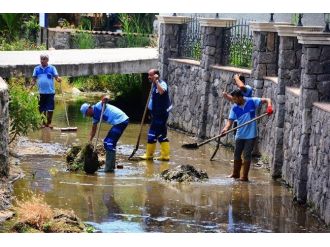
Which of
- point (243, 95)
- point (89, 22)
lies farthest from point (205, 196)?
point (89, 22)

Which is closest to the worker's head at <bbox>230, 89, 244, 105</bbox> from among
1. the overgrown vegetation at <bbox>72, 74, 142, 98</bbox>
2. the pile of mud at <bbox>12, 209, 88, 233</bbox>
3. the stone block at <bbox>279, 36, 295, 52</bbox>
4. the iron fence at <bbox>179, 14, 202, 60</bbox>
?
the stone block at <bbox>279, 36, 295, 52</bbox>

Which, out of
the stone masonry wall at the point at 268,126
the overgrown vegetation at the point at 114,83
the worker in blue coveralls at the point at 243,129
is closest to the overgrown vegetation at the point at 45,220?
the worker in blue coveralls at the point at 243,129

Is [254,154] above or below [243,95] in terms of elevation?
below

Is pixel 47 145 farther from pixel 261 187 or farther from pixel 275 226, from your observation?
pixel 275 226

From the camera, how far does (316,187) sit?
48.1 ft

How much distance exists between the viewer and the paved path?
23692 millimetres

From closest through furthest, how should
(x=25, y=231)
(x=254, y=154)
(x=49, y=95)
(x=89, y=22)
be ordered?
(x=25, y=231)
(x=254, y=154)
(x=49, y=95)
(x=89, y=22)

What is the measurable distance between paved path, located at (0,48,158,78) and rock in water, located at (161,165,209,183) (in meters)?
6.77

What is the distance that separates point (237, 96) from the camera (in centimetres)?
1711

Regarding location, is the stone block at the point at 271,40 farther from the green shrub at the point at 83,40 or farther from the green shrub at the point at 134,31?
the green shrub at the point at 83,40

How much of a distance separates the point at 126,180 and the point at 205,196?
1.64m

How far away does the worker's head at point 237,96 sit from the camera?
1706 centimetres

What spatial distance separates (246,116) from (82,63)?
8.58 m

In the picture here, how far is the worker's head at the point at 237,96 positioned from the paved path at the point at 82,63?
697 centimetres
